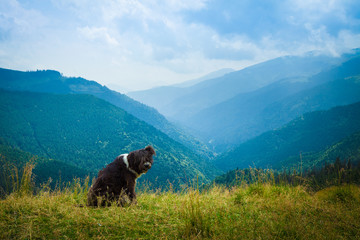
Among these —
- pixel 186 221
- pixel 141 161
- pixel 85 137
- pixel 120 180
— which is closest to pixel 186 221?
pixel 186 221

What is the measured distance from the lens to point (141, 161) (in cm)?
480

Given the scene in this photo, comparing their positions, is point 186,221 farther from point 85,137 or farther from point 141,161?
point 85,137

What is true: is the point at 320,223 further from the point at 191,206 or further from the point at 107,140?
the point at 107,140

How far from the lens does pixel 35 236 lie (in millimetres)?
3148

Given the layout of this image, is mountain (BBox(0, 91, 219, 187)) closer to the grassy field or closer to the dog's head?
the dog's head

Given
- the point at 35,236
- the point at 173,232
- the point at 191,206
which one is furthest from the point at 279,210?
the point at 35,236

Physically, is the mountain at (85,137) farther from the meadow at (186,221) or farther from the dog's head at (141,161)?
the meadow at (186,221)

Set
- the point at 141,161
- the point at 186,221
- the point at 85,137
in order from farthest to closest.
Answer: the point at 85,137, the point at 141,161, the point at 186,221

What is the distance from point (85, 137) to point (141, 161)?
171673 mm

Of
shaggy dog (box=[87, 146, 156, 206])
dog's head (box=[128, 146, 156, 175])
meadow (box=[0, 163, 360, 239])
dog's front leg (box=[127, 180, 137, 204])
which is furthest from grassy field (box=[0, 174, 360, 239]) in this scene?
dog's head (box=[128, 146, 156, 175])

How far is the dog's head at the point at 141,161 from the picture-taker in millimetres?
4766

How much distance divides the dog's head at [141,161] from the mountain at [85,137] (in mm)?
111675

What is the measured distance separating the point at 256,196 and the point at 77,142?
167m

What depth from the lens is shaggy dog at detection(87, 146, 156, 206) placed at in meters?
4.65
